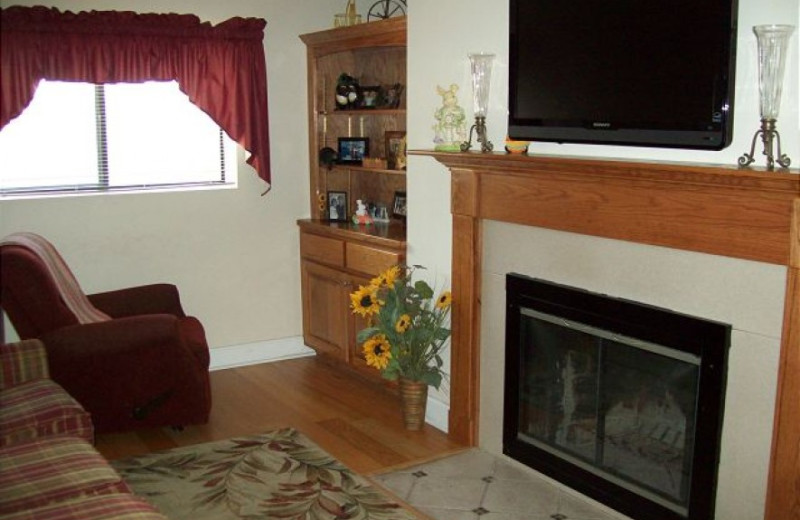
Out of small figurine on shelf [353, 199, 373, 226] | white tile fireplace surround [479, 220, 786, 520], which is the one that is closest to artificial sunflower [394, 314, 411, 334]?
white tile fireplace surround [479, 220, 786, 520]

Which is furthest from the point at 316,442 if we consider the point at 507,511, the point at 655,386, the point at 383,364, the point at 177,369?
the point at 655,386

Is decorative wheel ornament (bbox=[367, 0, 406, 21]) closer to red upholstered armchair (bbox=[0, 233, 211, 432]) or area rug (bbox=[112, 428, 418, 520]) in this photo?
red upholstered armchair (bbox=[0, 233, 211, 432])

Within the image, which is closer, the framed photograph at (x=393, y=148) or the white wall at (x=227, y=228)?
the white wall at (x=227, y=228)

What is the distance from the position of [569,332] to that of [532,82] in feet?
3.06

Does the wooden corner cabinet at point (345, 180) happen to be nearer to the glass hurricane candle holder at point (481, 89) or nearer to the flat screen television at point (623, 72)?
the glass hurricane candle holder at point (481, 89)

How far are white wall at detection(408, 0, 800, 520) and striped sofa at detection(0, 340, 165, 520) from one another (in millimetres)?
1671

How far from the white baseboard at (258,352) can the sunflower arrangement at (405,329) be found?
1299 millimetres

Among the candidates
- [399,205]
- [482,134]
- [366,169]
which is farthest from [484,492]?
[366,169]

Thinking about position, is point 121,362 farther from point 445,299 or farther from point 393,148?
point 393,148

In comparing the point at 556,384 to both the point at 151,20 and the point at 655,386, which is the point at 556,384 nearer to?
the point at 655,386

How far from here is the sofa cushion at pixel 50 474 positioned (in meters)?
2.17

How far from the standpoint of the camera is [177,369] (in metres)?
3.76

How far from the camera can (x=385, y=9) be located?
4.77 meters

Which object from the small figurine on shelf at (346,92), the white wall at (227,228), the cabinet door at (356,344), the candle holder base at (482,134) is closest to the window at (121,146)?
the white wall at (227,228)
